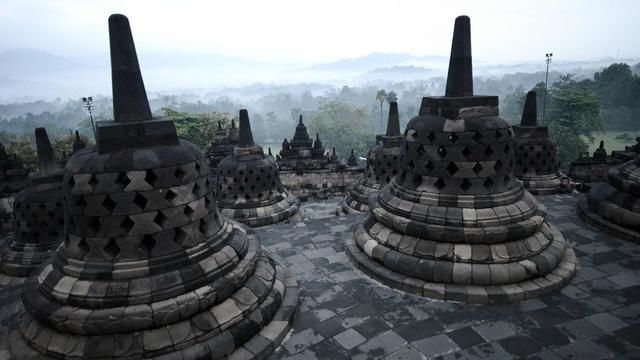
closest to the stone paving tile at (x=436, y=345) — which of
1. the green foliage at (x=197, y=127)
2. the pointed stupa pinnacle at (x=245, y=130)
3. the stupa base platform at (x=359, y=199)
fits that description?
the stupa base platform at (x=359, y=199)

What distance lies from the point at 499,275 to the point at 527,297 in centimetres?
55

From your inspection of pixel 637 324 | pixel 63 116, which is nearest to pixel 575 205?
pixel 637 324

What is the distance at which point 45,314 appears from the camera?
438 cm

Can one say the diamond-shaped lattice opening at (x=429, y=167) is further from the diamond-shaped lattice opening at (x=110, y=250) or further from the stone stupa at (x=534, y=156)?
the stone stupa at (x=534, y=156)

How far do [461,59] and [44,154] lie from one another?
9.78 meters

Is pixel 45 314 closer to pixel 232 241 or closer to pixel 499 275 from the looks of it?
pixel 232 241

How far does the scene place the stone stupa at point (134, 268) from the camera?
4297 mm

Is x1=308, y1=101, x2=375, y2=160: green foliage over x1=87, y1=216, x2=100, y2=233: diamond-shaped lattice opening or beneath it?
beneath

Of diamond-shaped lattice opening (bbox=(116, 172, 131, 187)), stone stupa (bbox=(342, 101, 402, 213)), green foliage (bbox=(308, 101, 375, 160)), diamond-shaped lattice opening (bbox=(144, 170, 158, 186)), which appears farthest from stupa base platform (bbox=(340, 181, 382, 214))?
green foliage (bbox=(308, 101, 375, 160))

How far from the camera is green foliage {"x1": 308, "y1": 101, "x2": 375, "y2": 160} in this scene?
68.0 metres

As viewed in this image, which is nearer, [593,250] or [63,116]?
[593,250]

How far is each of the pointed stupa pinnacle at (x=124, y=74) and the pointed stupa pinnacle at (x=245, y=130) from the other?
7.36 meters

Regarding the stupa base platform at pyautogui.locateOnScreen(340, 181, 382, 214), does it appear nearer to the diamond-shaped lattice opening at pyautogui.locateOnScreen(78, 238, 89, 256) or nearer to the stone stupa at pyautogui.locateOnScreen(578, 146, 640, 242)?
the stone stupa at pyautogui.locateOnScreen(578, 146, 640, 242)

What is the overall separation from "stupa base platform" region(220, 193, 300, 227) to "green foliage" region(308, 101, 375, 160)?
1863 inches
